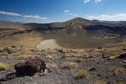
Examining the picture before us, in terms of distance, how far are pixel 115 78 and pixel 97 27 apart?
165559mm

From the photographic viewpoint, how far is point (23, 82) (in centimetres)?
1463

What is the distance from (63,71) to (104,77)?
3.90 meters

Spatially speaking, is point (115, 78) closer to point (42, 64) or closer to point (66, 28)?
point (42, 64)

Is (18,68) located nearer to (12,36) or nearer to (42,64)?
(42,64)

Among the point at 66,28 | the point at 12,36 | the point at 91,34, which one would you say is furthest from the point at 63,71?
the point at 66,28

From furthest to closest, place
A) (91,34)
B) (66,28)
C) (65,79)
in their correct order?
(66,28) < (91,34) < (65,79)

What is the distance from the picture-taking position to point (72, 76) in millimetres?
16812

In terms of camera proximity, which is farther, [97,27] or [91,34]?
A: [97,27]

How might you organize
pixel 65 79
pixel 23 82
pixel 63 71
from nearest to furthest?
pixel 23 82, pixel 65 79, pixel 63 71

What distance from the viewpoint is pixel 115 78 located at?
51.0ft

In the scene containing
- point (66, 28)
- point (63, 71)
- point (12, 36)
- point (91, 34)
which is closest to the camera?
point (63, 71)

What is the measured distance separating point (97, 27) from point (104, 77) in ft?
542

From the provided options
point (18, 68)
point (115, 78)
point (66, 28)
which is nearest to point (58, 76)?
point (18, 68)

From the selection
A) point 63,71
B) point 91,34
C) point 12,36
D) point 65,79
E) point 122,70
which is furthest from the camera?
point 91,34
